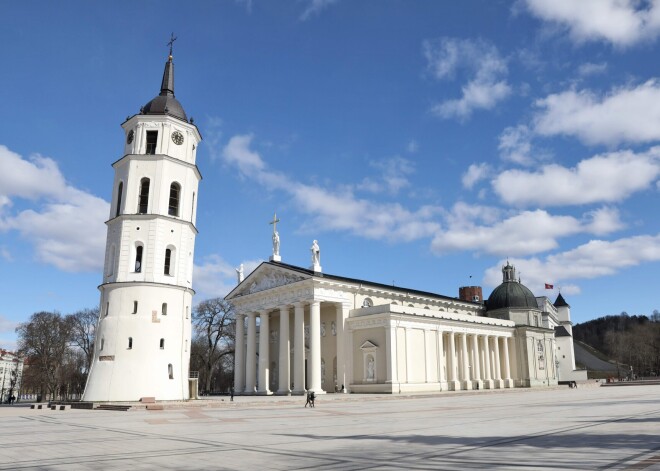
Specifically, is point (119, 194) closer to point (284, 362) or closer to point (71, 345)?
point (284, 362)

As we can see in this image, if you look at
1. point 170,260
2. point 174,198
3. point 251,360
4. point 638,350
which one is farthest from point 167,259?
point 638,350

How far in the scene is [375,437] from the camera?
1416 centimetres

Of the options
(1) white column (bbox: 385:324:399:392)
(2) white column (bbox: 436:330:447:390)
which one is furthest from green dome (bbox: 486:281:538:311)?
(1) white column (bbox: 385:324:399:392)

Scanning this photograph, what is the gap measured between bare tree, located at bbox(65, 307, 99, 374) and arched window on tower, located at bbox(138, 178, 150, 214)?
3724 centimetres

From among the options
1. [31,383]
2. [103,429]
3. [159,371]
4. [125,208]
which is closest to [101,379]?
[159,371]

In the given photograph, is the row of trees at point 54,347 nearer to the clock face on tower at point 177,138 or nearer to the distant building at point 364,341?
the distant building at point 364,341

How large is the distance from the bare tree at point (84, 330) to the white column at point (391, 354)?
39049 millimetres

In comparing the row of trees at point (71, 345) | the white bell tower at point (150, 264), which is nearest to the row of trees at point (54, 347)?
the row of trees at point (71, 345)

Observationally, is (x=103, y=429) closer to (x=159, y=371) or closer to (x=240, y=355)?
(x=159, y=371)

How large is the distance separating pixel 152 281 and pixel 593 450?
99.4 ft

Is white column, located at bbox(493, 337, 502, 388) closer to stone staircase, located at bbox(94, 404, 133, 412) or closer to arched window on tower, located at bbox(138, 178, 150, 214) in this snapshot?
arched window on tower, located at bbox(138, 178, 150, 214)

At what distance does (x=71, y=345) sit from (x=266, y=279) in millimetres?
30973

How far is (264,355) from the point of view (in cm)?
5706

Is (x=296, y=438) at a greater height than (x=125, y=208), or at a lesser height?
lesser
